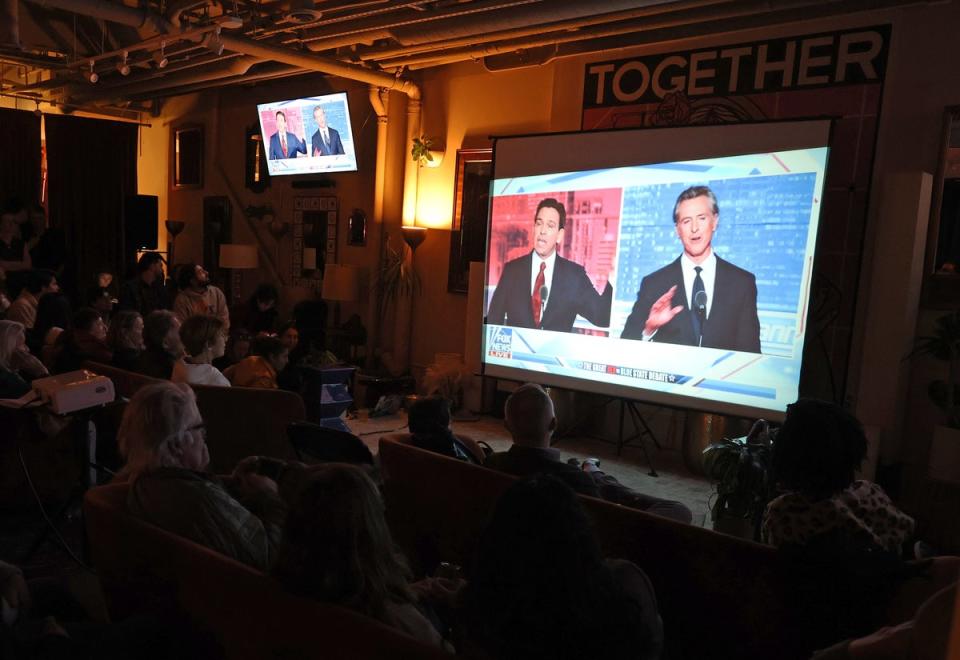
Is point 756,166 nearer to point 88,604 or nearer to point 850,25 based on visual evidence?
point 850,25

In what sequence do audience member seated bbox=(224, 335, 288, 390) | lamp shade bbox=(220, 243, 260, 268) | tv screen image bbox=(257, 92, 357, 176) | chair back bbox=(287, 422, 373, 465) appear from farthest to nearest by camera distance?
lamp shade bbox=(220, 243, 260, 268), tv screen image bbox=(257, 92, 357, 176), audience member seated bbox=(224, 335, 288, 390), chair back bbox=(287, 422, 373, 465)

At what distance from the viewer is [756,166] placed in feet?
15.1

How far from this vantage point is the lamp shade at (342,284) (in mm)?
7527

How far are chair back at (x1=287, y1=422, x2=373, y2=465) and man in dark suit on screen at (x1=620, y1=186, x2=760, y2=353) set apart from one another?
8.63 ft

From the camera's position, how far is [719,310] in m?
4.75

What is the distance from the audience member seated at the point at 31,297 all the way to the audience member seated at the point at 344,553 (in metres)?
5.32

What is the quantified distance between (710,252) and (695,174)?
21.1 inches

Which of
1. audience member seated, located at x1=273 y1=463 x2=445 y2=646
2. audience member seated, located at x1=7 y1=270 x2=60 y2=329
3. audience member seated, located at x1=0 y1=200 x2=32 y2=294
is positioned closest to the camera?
audience member seated, located at x1=273 y1=463 x2=445 y2=646

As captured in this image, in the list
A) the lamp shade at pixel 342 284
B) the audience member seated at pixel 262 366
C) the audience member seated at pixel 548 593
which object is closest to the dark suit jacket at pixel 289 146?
the lamp shade at pixel 342 284

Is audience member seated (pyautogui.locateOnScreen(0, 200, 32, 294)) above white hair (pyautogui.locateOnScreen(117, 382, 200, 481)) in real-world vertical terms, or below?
above

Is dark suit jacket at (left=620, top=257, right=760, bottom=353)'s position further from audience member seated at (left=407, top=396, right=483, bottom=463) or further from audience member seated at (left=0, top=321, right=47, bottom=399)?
audience member seated at (left=0, top=321, right=47, bottom=399)

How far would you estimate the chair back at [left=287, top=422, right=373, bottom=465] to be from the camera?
3.04 meters

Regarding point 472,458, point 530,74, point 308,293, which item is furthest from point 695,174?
point 308,293

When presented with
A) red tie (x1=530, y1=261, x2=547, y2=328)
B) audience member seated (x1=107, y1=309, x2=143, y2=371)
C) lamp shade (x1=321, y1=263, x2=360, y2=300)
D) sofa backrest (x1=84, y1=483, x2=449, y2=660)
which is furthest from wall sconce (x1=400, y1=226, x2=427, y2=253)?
sofa backrest (x1=84, y1=483, x2=449, y2=660)
